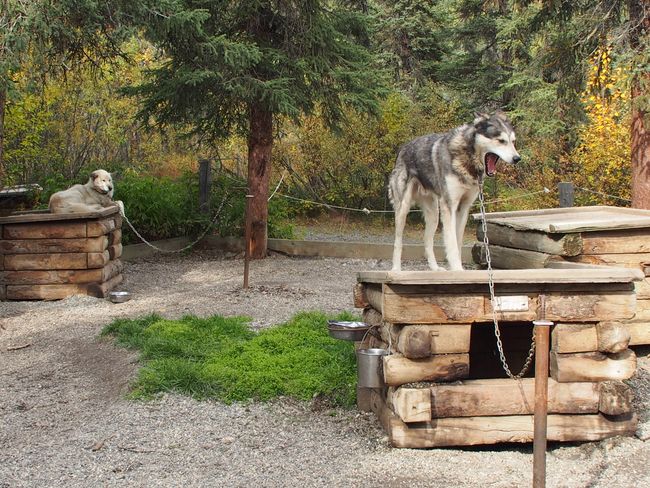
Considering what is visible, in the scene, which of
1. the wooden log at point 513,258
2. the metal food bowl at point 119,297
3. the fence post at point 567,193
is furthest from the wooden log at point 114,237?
the fence post at point 567,193

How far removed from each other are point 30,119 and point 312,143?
621 centimetres

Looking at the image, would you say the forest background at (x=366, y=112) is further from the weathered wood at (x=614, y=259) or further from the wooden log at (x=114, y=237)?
the weathered wood at (x=614, y=259)

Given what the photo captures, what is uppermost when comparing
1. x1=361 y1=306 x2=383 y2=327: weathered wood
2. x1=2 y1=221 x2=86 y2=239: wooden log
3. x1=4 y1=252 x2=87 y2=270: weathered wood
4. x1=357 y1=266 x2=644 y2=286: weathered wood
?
x1=2 y1=221 x2=86 y2=239: wooden log

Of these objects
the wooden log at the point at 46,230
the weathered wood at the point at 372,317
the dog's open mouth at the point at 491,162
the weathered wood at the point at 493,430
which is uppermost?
the dog's open mouth at the point at 491,162

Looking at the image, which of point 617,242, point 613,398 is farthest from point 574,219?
point 613,398

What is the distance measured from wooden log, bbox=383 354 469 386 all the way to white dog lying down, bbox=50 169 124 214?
636 centimetres

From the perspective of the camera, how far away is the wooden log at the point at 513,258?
7.11 meters

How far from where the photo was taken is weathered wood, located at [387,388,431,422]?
502 centimetres

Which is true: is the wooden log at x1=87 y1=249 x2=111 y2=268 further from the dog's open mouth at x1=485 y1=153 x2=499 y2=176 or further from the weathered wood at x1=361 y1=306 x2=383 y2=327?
the dog's open mouth at x1=485 y1=153 x2=499 y2=176

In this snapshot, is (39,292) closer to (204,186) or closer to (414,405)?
(204,186)

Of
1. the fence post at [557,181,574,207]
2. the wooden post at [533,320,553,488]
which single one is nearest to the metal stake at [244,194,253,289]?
the fence post at [557,181,574,207]

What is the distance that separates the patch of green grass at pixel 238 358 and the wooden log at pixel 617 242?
7.89ft

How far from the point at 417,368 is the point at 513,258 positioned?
2.89 metres

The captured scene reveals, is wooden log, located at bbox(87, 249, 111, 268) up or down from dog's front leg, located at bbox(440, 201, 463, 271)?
down
